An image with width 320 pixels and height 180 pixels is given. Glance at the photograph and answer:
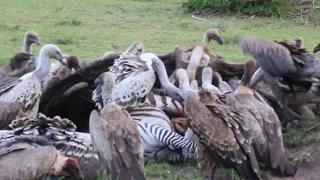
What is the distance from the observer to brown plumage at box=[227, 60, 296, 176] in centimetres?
596

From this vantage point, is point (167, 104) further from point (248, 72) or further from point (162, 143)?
point (248, 72)

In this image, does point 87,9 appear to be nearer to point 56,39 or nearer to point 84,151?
point 56,39

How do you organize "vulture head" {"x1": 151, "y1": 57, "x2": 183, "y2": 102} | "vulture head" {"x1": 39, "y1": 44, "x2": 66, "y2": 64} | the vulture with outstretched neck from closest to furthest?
"vulture head" {"x1": 151, "y1": 57, "x2": 183, "y2": 102} → the vulture with outstretched neck → "vulture head" {"x1": 39, "y1": 44, "x2": 66, "y2": 64}

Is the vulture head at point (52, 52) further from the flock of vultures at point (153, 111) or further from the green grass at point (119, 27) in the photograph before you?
the green grass at point (119, 27)

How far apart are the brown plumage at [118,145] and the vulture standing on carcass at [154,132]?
88 centimetres

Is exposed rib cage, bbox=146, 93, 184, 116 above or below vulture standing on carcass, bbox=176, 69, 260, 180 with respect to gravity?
below

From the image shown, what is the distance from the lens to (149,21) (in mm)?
15406

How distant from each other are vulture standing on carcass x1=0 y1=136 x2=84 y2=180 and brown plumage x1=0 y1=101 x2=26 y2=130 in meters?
1.05

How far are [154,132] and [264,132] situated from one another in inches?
42.9

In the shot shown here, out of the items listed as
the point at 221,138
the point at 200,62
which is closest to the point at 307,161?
the point at 221,138

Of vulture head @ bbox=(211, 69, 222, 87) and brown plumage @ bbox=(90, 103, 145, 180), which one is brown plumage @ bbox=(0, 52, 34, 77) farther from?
brown plumage @ bbox=(90, 103, 145, 180)

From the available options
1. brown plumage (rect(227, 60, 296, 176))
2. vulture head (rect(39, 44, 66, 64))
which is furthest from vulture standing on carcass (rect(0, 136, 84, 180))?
vulture head (rect(39, 44, 66, 64))

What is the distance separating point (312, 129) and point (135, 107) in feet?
5.17

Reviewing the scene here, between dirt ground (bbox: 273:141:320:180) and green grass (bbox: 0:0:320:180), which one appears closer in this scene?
dirt ground (bbox: 273:141:320:180)
